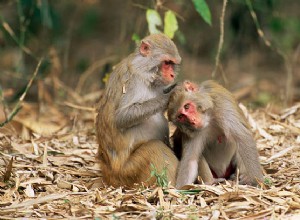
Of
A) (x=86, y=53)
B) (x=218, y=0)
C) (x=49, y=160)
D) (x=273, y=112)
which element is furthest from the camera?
(x=86, y=53)

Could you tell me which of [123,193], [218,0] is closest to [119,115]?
[123,193]

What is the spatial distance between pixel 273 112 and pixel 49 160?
3.85 metres

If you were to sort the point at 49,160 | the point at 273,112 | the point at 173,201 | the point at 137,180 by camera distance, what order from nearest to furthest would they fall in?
the point at 173,201 < the point at 137,180 < the point at 49,160 < the point at 273,112


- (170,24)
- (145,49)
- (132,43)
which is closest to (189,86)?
(145,49)

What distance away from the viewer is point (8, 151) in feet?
28.0

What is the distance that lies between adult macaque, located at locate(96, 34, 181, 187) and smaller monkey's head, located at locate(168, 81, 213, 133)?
14 centimetres

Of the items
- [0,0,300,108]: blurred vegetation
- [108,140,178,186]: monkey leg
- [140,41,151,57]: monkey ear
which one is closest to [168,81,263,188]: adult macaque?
[108,140,178,186]: monkey leg

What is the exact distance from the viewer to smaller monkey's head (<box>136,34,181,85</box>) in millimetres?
7723

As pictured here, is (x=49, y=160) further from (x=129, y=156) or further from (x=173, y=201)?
(x=173, y=201)

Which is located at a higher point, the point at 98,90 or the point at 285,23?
the point at 285,23

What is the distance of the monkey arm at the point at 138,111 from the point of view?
7461mm

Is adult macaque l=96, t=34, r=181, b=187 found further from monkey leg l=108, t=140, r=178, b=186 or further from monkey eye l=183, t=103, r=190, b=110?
monkey eye l=183, t=103, r=190, b=110

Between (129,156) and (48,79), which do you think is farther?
(48,79)

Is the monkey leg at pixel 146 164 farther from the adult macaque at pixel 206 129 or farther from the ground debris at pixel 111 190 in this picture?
the ground debris at pixel 111 190
